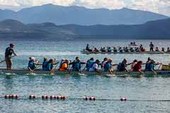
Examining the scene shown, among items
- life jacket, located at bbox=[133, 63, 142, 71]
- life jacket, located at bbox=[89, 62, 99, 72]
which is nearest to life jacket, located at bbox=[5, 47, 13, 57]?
life jacket, located at bbox=[89, 62, 99, 72]

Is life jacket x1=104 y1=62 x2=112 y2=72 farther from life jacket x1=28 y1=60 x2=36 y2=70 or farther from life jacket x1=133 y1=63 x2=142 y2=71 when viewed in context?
life jacket x1=28 y1=60 x2=36 y2=70

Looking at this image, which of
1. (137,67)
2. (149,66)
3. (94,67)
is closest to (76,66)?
(94,67)

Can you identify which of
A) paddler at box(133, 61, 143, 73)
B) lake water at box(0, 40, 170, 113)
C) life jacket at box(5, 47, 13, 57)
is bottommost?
lake water at box(0, 40, 170, 113)

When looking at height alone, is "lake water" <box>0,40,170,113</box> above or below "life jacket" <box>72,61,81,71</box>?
below

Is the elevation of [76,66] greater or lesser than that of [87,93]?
greater

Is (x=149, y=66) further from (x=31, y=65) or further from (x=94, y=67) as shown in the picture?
(x=31, y=65)

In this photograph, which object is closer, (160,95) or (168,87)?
(160,95)

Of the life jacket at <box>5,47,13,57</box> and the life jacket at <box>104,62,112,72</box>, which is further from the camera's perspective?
the life jacket at <box>104,62,112,72</box>

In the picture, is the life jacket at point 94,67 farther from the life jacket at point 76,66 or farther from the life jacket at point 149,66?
the life jacket at point 149,66

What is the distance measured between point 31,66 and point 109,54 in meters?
49.3

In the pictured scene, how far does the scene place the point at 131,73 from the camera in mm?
50406

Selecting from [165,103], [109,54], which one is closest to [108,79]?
[165,103]

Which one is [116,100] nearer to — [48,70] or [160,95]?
[160,95]

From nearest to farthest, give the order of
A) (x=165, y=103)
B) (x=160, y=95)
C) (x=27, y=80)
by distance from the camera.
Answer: (x=165, y=103)
(x=160, y=95)
(x=27, y=80)
